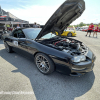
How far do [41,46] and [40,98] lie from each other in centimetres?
131

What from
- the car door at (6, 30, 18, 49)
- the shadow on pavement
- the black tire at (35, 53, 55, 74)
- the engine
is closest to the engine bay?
A: the engine

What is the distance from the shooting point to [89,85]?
1.88 m

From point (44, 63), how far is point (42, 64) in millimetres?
100

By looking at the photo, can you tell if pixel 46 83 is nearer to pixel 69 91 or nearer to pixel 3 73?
pixel 69 91

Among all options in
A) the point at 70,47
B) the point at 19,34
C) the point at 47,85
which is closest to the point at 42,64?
the point at 47,85

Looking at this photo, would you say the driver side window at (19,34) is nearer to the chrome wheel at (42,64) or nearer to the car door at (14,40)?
the car door at (14,40)

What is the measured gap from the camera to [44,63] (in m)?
2.20

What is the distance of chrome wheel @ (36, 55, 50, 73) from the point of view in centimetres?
218

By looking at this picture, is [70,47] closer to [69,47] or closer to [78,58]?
[69,47]

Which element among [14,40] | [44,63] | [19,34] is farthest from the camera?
[14,40]

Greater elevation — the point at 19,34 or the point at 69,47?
the point at 19,34

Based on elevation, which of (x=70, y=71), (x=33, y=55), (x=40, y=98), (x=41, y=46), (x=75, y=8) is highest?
(x=75, y=8)

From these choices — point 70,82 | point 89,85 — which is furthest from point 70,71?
point 89,85

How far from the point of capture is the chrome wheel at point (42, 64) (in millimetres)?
2178
